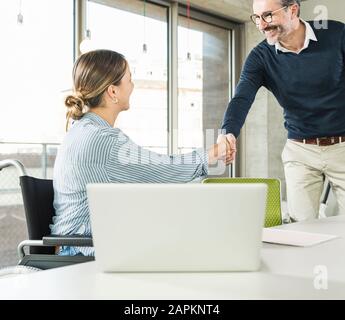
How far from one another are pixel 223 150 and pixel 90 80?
568 mm

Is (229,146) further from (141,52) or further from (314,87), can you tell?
(141,52)

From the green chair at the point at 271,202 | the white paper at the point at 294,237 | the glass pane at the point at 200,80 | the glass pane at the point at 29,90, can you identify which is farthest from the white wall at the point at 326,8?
the white paper at the point at 294,237

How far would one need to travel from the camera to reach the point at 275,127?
525 centimetres

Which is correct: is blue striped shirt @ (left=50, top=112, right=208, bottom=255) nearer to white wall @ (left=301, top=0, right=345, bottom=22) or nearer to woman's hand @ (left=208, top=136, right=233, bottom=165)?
woman's hand @ (left=208, top=136, right=233, bottom=165)

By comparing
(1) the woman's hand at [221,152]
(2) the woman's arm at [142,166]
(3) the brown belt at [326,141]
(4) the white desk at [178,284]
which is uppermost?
(3) the brown belt at [326,141]

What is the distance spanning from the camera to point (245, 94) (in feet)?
7.03

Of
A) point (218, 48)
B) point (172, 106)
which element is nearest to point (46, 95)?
point (172, 106)

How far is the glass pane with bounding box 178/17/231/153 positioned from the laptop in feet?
12.9

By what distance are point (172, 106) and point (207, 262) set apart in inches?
157

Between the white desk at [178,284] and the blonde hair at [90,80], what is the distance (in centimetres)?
77

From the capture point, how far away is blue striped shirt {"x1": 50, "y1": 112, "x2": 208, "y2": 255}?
1.29m

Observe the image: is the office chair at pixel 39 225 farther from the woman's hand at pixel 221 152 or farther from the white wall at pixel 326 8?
the white wall at pixel 326 8

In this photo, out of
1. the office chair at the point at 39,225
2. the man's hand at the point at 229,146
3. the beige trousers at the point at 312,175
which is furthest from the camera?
the beige trousers at the point at 312,175

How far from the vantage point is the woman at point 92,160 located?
1298 mm
